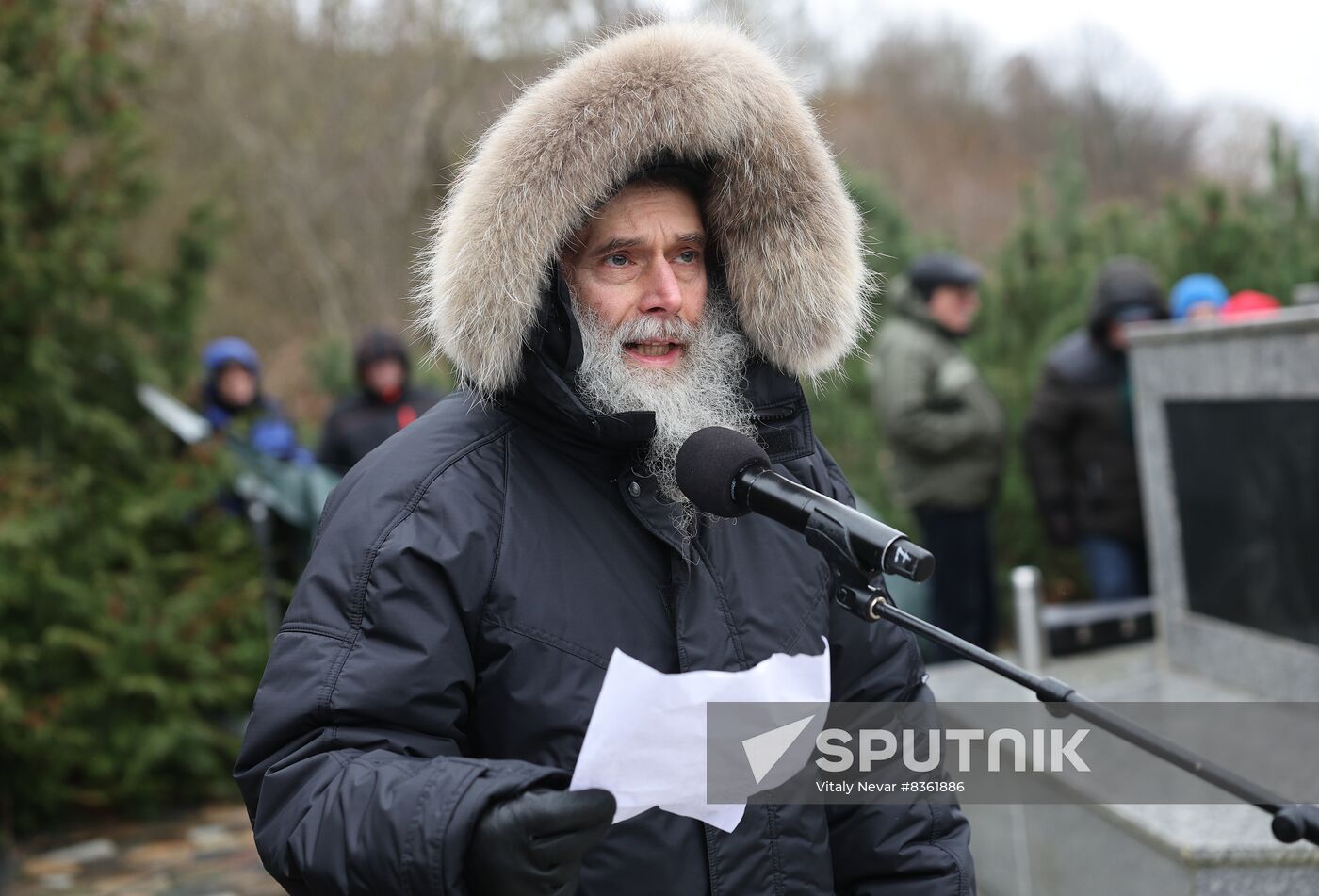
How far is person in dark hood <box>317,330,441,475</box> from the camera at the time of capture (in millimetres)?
6965

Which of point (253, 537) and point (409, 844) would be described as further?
point (253, 537)

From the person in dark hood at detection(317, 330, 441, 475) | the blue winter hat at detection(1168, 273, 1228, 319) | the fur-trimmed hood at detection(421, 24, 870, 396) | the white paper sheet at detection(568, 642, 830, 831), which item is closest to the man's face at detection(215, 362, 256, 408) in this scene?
the person in dark hood at detection(317, 330, 441, 475)

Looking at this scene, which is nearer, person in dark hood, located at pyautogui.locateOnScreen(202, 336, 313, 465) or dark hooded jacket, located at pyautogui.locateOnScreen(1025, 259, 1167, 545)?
dark hooded jacket, located at pyautogui.locateOnScreen(1025, 259, 1167, 545)

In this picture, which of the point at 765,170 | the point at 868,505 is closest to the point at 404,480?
the point at 765,170

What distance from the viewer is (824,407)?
811 cm

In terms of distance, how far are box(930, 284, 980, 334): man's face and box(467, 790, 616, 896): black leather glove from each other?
547 cm

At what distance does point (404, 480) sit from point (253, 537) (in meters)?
4.99

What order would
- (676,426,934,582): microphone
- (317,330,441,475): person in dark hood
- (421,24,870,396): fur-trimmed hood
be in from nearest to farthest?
(676,426,934,582): microphone < (421,24,870,396): fur-trimmed hood < (317,330,441,475): person in dark hood

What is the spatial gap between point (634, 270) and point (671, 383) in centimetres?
23

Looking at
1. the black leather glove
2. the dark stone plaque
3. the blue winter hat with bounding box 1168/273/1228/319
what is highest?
the blue winter hat with bounding box 1168/273/1228/319

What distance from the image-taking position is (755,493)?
6.07 ft

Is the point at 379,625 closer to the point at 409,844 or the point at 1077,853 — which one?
the point at 409,844

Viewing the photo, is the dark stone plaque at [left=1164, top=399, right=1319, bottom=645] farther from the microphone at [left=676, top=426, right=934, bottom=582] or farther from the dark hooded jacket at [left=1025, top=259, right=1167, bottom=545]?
the microphone at [left=676, top=426, right=934, bottom=582]

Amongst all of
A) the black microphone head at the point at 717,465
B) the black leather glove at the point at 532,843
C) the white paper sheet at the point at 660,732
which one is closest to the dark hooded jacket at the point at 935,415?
the white paper sheet at the point at 660,732
